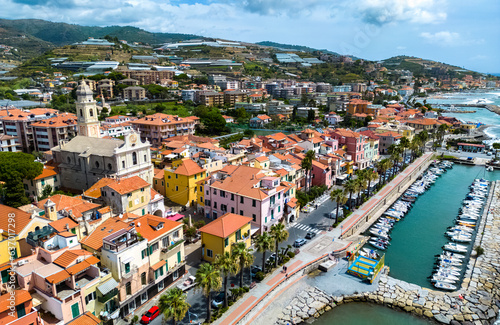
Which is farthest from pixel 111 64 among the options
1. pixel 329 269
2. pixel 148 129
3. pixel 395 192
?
pixel 329 269

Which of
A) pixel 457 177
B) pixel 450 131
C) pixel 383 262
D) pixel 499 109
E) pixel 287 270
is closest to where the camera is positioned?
pixel 287 270

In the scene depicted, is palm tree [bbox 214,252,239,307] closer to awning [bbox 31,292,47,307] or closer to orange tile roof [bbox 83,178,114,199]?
awning [bbox 31,292,47,307]

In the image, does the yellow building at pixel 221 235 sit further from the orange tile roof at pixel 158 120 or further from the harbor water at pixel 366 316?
the orange tile roof at pixel 158 120

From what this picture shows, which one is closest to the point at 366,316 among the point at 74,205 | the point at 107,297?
the point at 107,297

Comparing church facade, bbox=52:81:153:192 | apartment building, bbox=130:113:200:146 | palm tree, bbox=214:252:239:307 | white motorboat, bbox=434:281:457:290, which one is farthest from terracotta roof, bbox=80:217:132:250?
apartment building, bbox=130:113:200:146

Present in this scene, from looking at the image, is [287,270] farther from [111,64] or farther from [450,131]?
[111,64]

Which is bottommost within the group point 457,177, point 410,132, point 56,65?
point 457,177

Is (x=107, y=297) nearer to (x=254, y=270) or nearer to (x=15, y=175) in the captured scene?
(x=254, y=270)
